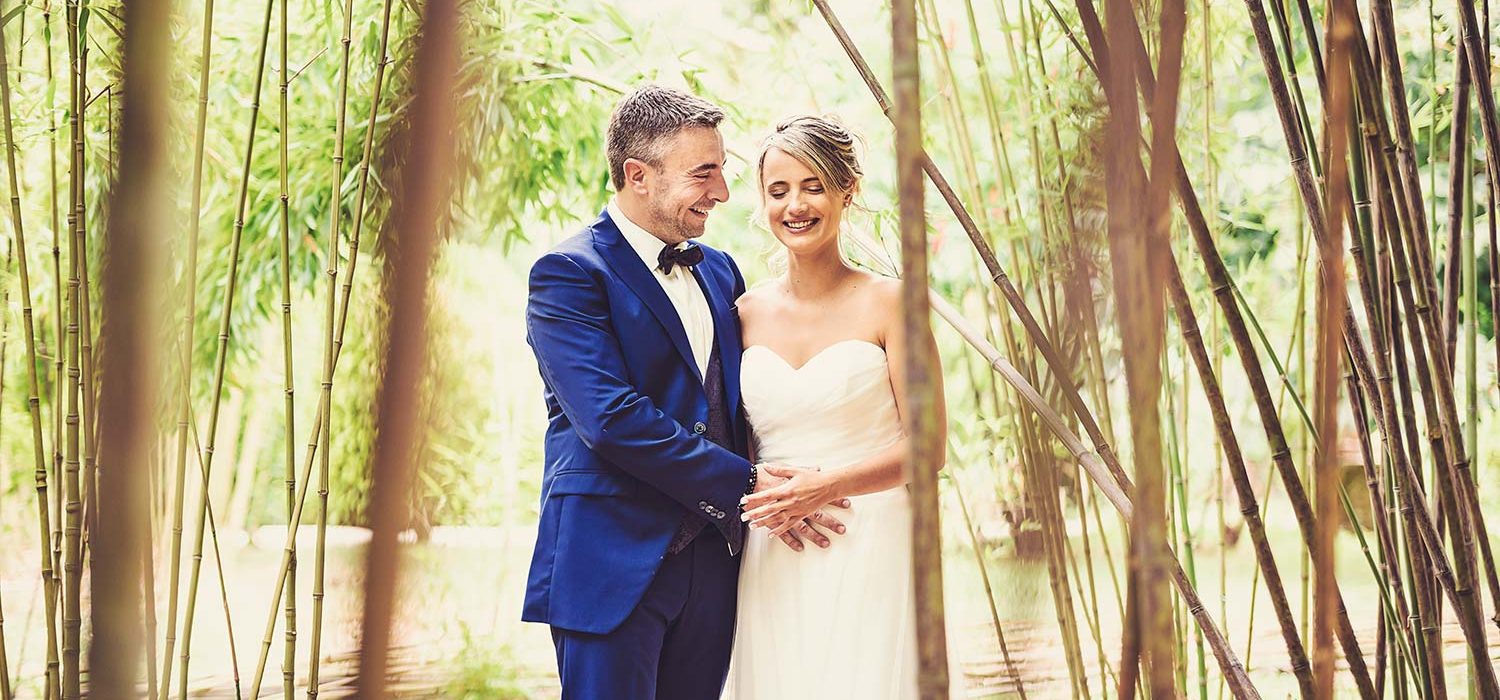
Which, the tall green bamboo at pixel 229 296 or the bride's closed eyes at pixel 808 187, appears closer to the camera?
Result: the tall green bamboo at pixel 229 296

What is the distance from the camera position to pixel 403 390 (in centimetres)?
28

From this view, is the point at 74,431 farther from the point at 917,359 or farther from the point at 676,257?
the point at 917,359

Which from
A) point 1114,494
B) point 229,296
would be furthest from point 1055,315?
point 229,296

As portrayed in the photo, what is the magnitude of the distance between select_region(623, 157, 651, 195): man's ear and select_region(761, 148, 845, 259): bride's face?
0.44ft

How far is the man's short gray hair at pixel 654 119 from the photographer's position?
1463 millimetres

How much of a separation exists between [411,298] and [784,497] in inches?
44.3

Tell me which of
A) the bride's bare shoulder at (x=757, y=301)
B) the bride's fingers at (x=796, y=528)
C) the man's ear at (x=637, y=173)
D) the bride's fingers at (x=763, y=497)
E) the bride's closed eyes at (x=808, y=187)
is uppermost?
the man's ear at (x=637, y=173)

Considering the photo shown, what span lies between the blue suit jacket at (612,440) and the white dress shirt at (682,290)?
2cm

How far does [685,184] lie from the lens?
1.46 meters

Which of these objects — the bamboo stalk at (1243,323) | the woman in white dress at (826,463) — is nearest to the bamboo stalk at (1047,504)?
the woman in white dress at (826,463)

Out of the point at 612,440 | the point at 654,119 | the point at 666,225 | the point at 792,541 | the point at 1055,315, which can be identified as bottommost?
the point at 792,541

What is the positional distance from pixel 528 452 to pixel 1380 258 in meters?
3.90

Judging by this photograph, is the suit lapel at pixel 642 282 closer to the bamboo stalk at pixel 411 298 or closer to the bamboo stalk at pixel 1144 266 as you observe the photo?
the bamboo stalk at pixel 1144 266

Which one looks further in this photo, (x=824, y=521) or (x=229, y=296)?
(x=824, y=521)
